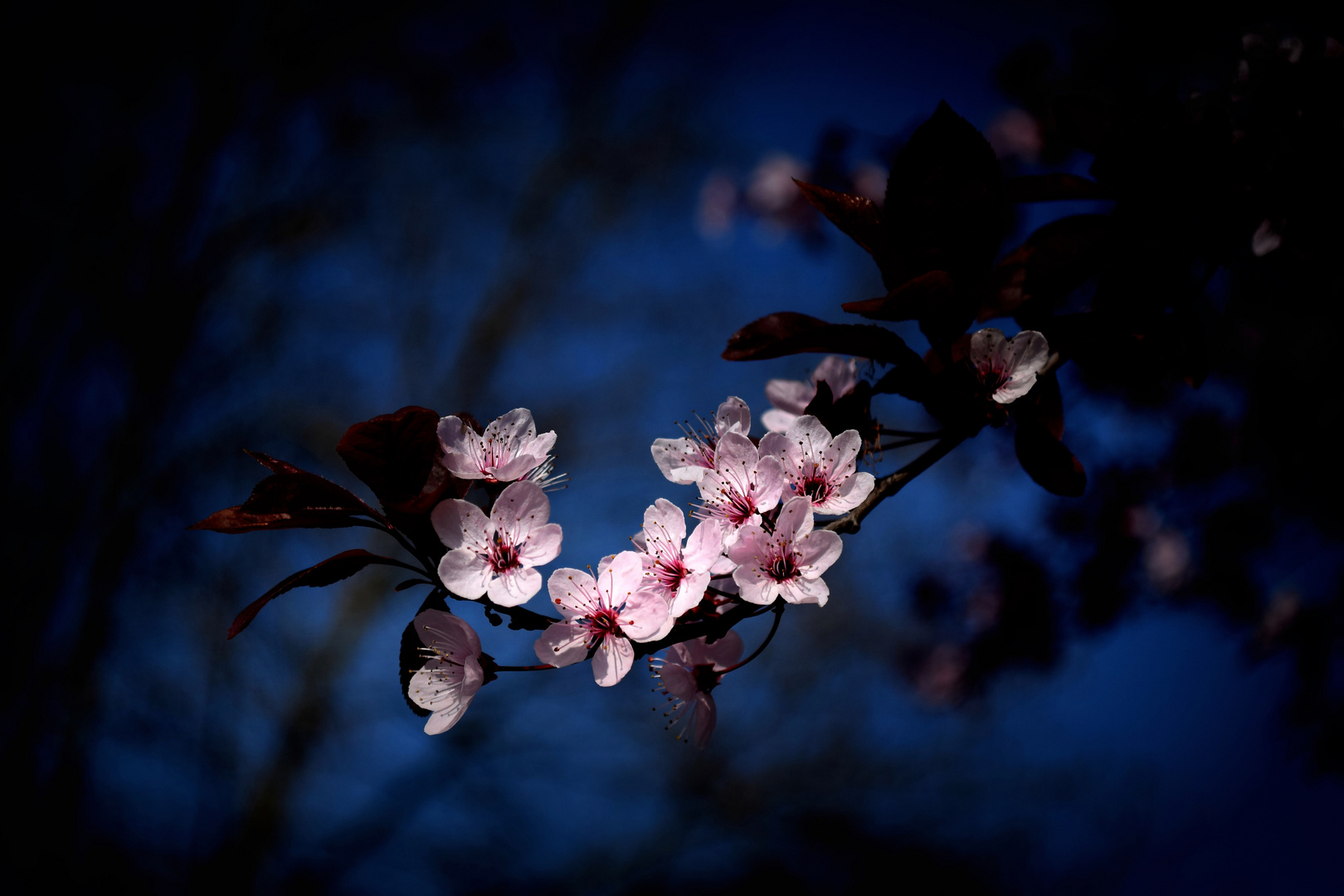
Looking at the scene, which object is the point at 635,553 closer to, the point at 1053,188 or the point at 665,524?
the point at 665,524

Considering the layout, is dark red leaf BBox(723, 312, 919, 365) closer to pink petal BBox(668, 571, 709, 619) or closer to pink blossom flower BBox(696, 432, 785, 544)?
pink blossom flower BBox(696, 432, 785, 544)

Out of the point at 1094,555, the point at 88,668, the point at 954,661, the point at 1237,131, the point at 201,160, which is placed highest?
the point at 201,160

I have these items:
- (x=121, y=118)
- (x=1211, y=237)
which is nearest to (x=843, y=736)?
(x=1211, y=237)

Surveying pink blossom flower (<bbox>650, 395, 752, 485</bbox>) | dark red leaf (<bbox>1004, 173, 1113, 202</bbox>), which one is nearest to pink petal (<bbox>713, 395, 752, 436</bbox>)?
pink blossom flower (<bbox>650, 395, 752, 485</bbox>)

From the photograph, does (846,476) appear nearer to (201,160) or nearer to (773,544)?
(773,544)

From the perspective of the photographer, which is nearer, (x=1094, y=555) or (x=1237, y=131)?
(x=1237, y=131)

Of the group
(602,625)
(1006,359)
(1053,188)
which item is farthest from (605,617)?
(1053,188)

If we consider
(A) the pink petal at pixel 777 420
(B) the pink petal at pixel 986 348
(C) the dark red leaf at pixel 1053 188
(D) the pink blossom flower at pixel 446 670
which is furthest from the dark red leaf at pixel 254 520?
(C) the dark red leaf at pixel 1053 188
